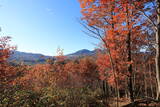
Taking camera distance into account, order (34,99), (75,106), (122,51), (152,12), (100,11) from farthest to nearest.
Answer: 1. (122,51)
2. (100,11)
3. (152,12)
4. (75,106)
5. (34,99)

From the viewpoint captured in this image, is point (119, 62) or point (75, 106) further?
point (119, 62)

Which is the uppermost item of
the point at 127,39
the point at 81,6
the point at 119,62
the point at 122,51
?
the point at 81,6

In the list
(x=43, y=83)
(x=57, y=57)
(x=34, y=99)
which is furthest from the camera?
(x=57, y=57)

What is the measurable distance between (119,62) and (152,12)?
4962 mm

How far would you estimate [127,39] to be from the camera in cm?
1016

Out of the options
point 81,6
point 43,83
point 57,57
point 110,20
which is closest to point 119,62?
point 110,20

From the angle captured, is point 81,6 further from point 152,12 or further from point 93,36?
point 152,12

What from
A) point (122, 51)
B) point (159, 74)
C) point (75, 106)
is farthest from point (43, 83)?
point (159, 74)

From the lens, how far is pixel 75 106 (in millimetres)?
7234

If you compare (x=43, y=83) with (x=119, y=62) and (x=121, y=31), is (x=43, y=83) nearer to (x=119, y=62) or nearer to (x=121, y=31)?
(x=119, y=62)

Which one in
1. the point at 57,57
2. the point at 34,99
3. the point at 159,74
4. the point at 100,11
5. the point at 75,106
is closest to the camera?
the point at 34,99

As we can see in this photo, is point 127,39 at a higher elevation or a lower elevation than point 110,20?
lower

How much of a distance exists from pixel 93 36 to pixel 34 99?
471 centimetres

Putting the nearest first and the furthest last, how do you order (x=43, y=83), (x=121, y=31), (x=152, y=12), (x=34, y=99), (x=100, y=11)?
(x=34, y=99)
(x=152, y=12)
(x=100, y=11)
(x=121, y=31)
(x=43, y=83)
